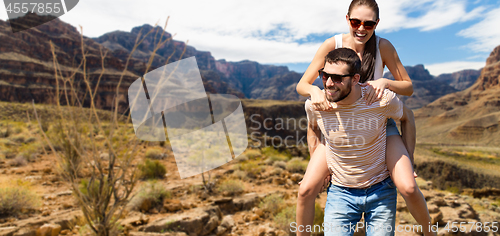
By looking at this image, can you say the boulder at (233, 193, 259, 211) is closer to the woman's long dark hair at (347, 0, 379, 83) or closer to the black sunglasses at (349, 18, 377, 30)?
the woman's long dark hair at (347, 0, 379, 83)

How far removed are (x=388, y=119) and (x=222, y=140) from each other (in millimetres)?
12513

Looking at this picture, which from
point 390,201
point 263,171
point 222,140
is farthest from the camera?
point 222,140

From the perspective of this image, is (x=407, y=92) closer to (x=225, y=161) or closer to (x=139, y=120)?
(x=139, y=120)

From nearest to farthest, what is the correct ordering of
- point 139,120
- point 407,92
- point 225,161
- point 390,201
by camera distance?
point 390,201 < point 407,92 < point 139,120 < point 225,161

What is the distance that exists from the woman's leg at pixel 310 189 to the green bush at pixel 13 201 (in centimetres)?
627

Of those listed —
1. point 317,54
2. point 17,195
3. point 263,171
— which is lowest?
point 263,171

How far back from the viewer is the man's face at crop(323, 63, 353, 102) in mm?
1635

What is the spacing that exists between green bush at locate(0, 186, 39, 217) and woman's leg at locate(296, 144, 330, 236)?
6.27 m

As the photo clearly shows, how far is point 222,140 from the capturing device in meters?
14.1

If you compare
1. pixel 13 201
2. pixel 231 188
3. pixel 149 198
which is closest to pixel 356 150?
pixel 149 198

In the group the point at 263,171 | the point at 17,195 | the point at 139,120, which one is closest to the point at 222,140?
the point at 263,171

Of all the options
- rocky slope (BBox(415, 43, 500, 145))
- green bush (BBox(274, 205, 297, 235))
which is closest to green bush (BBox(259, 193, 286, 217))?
green bush (BBox(274, 205, 297, 235))

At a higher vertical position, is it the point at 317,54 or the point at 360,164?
the point at 317,54

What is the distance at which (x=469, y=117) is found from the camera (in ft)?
267
